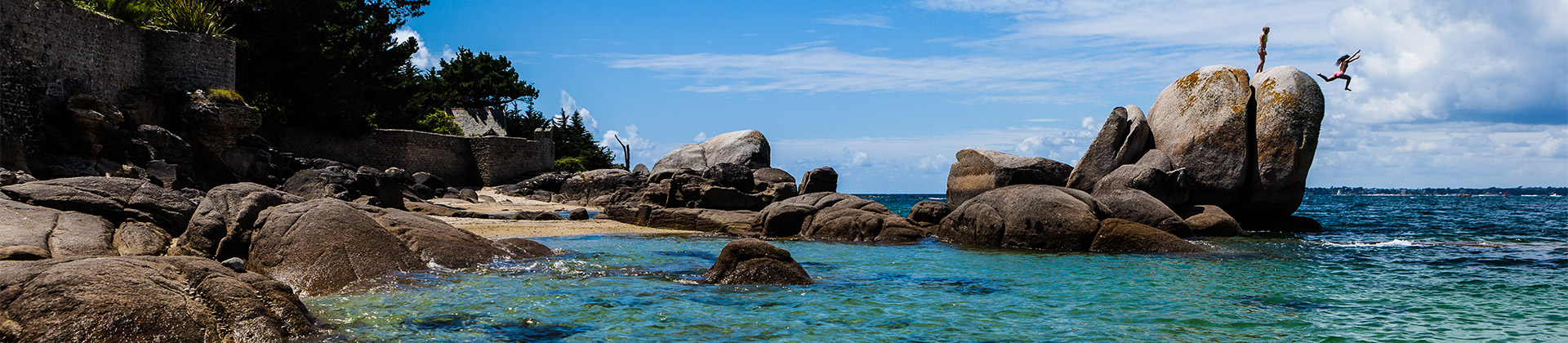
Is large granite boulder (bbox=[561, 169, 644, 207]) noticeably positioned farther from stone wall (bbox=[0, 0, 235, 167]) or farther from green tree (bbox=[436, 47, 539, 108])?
green tree (bbox=[436, 47, 539, 108])

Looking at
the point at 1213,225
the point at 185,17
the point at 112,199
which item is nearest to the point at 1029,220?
the point at 1213,225

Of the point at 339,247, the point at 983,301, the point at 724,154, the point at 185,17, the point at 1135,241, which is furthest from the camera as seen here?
the point at 724,154

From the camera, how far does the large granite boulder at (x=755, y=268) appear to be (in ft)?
32.8

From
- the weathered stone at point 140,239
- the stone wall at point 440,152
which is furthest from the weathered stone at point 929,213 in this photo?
the stone wall at point 440,152

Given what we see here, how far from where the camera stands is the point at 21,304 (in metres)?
5.26

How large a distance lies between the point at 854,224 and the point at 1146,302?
873cm

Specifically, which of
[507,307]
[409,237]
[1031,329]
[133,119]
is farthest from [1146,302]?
[133,119]

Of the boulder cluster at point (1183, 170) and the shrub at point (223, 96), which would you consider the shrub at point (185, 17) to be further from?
the boulder cluster at point (1183, 170)

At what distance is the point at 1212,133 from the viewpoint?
2009 centimetres

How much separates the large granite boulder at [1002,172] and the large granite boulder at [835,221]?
364cm

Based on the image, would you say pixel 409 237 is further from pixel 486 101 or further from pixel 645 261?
pixel 486 101

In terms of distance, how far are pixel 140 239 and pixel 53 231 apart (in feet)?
2.68

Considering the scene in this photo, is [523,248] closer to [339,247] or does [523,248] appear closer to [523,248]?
[523,248]

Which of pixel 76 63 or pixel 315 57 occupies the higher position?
pixel 315 57
